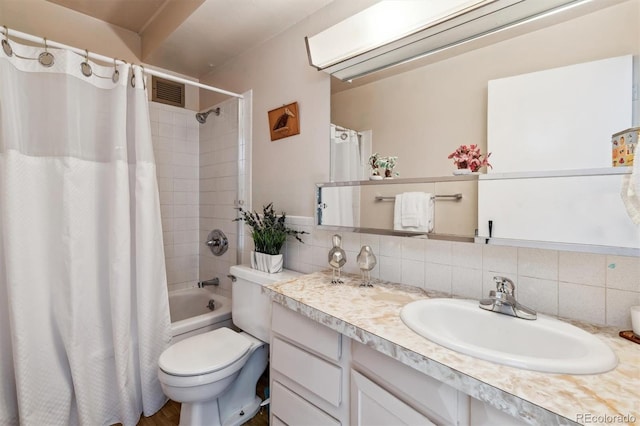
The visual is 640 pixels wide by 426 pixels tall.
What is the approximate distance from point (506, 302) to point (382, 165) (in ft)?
2.36

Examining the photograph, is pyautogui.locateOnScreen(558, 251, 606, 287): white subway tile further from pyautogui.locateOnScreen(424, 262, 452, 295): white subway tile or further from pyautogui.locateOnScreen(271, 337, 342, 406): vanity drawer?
pyautogui.locateOnScreen(271, 337, 342, 406): vanity drawer

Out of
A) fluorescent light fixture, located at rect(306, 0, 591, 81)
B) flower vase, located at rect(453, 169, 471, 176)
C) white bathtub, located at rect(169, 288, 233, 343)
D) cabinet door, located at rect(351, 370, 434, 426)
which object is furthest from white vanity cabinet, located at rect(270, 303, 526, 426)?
fluorescent light fixture, located at rect(306, 0, 591, 81)

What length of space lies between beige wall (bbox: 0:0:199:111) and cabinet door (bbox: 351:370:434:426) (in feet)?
8.94

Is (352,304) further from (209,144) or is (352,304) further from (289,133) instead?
(209,144)

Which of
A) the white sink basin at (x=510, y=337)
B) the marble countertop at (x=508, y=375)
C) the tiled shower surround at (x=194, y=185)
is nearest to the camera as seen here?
the marble countertop at (x=508, y=375)

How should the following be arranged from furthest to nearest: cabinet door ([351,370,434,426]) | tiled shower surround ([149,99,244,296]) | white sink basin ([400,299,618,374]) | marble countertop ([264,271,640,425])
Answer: tiled shower surround ([149,99,244,296]) → cabinet door ([351,370,434,426]) → white sink basin ([400,299,618,374]) → marble countertop ([264,271,640,425])

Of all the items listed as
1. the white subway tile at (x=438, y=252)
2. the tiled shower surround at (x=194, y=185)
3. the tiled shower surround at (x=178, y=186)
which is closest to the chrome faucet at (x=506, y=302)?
the white subway tile at (x=438, y=252)

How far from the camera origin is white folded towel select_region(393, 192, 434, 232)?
1.19 metres

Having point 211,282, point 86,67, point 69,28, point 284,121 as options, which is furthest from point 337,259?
point 69,28

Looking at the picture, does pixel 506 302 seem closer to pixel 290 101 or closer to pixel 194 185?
pixel 290 101

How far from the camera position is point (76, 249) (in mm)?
1423

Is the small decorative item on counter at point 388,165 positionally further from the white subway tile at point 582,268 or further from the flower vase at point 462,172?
the white subway tile at point 582,268

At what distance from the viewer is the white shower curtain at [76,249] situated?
131 centimetres

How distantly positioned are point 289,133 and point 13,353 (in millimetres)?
1712
